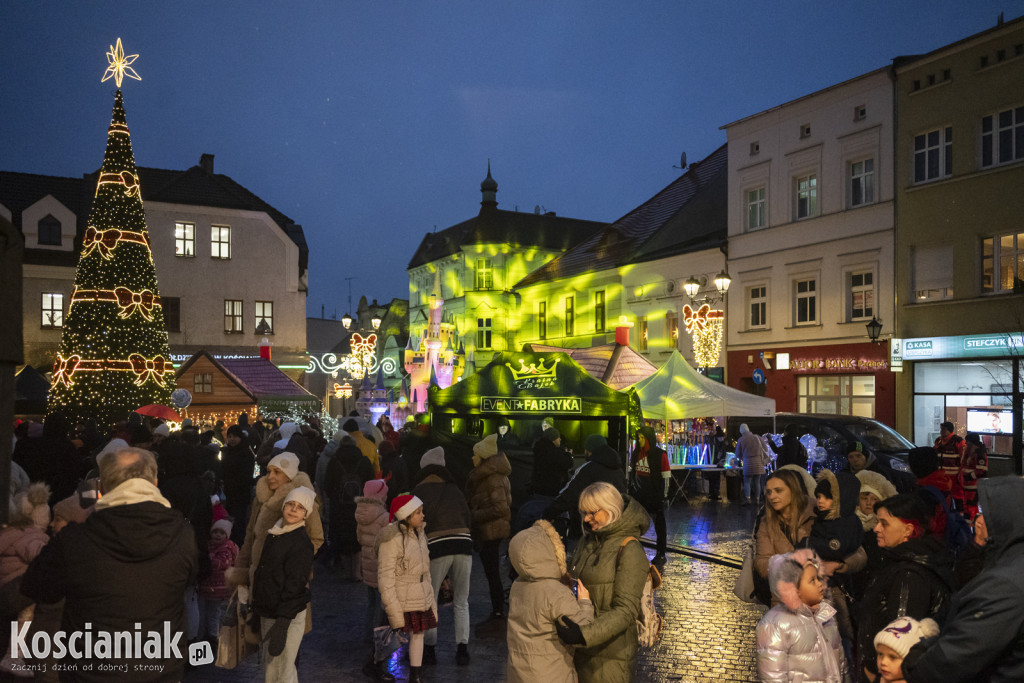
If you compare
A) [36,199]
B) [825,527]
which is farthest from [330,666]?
[36,199]

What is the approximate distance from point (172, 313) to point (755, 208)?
24.9 m

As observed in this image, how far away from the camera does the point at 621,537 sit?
14.3 feet

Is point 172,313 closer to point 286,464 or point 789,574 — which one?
point 286,464

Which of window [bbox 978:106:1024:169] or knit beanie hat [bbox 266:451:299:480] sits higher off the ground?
window [bbox 978:106:1024:169]

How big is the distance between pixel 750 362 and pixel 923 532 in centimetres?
2371

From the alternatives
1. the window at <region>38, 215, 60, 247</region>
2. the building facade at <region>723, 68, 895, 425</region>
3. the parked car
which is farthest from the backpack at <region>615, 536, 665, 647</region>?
the window at <region>38, 215, 60, 247</region>

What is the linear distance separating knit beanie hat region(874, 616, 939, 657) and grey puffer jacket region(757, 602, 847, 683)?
1.24ft

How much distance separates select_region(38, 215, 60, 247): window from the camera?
3291 centimetres

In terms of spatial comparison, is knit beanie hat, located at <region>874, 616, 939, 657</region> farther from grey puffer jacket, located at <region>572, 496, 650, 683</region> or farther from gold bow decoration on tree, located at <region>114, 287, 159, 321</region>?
gold bow decoration on tree, located at <region>114, 287, 159, 321</region>

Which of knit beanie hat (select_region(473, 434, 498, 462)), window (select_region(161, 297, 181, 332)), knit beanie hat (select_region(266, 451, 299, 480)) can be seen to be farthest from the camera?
window (select_region(161, 297, 181, 332))

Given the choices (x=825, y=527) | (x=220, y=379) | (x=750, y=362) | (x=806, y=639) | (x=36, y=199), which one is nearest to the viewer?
(x=806, y=639)

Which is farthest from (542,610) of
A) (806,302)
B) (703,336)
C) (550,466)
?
(806,302)

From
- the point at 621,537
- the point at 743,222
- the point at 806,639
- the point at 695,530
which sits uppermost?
the point at 743,222

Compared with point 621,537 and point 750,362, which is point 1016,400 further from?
point 621,537
